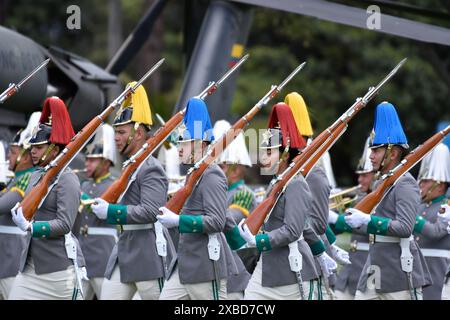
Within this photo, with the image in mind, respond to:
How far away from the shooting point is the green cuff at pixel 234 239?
29.2ft

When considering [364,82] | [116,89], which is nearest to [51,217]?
[116,89]

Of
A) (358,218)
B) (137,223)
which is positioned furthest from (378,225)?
(137,223)

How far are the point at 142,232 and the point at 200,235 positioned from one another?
0.71 meters

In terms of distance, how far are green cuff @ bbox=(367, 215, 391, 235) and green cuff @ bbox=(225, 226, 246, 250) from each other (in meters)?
0.93

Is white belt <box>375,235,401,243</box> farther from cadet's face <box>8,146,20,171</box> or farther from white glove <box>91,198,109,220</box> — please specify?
cadet's face <box>8,146,20,171</box>

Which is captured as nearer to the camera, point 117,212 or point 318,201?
point 117,212

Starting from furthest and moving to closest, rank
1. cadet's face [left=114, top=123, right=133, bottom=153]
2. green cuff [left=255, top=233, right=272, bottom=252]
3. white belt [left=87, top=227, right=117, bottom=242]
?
white belt [left=87, top=227, right=117, bottom=242]
cadet's face [left=114, top=123, right=133, bottom=153]
green cuff [left=255, top=233, right=272, bottom=252]

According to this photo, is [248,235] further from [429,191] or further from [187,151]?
[429,191]

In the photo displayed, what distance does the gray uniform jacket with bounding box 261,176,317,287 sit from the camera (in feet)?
27.4

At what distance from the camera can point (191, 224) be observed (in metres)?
8.46

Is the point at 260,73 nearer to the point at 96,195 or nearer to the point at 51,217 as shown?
the point at 96,195

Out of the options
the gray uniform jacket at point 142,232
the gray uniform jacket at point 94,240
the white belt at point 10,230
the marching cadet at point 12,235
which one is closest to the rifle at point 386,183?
the gray uniform jacket at point 142,232

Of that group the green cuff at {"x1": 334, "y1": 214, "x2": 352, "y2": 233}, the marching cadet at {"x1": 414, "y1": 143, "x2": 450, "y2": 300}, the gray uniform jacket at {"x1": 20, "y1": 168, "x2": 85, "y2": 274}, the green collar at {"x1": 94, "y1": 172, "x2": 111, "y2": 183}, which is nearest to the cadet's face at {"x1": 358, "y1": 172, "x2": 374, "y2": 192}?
the marching cadet at {"x1": 414, "y1": 143, "x2": 450, "y2": 300}
